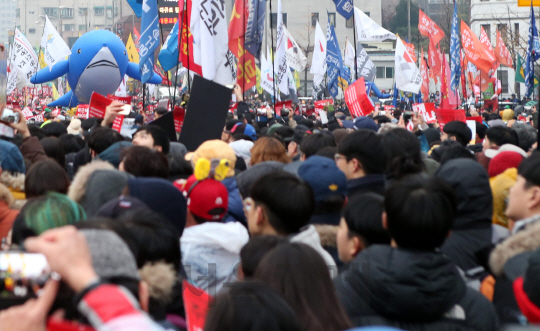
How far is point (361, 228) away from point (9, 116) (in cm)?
448

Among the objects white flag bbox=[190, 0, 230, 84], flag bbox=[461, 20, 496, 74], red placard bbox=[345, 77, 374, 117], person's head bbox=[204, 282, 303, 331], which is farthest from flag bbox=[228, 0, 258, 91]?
person's head bbox=[204, 282, 303, 331]

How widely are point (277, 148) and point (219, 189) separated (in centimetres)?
161

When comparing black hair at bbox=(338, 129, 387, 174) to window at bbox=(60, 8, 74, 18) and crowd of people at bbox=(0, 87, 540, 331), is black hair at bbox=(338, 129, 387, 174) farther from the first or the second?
window at bbox=(60, 8, 74, 18)

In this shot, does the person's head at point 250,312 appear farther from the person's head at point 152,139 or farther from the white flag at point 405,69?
the white flag at point 405,69

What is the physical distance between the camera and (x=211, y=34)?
9.21m

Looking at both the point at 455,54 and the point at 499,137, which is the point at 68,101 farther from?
the point at 499,137

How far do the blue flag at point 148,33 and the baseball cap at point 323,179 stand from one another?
757 centimetres

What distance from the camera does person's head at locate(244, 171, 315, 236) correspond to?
3320 mm

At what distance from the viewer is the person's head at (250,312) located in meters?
1.59

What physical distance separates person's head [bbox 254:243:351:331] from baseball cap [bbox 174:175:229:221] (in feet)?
5.88

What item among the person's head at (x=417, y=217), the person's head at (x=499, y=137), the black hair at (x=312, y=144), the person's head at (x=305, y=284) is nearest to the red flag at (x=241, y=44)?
the person's head at (x=499, y=137)

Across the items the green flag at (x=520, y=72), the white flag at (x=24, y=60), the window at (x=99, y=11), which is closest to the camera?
A: the white flag at (x=24, y=60)

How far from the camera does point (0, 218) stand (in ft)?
12.7

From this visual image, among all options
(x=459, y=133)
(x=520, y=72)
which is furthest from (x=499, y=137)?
(x=520, y=72)
